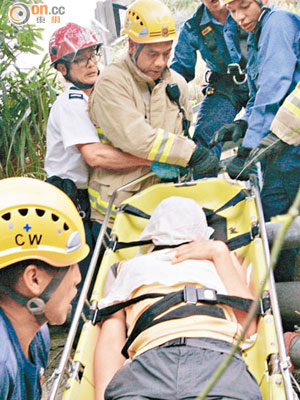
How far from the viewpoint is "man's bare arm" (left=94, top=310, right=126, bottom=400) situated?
1933mm

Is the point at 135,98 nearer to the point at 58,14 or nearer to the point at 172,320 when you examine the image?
the point at 58,14

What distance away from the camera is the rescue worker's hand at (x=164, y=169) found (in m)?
3.11

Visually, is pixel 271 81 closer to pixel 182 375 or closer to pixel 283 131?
pixel 283 131

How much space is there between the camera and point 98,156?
2990mm

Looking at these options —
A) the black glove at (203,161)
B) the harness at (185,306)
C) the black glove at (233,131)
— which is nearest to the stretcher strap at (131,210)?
the black glove at (203,161)

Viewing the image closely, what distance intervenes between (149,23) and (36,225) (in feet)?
5.76

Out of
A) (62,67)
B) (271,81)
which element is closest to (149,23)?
(62,67)

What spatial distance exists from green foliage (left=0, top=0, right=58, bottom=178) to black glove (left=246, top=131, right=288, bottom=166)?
7.26ft

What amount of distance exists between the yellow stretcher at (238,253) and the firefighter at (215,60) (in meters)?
0.68

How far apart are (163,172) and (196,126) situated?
0.83 metres

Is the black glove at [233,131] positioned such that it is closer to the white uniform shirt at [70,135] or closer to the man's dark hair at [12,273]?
the white uniform shirt at [70,135]

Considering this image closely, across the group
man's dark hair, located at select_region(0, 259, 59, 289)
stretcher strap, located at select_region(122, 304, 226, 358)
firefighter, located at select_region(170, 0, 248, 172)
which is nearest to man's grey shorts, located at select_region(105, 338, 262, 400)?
stretcher strap, located at select_region(122, 304, 226, 358)

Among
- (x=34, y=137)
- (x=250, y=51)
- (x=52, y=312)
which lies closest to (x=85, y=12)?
(x=34, y=137)

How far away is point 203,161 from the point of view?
3078 mm
